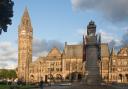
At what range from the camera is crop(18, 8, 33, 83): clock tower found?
6640 inches

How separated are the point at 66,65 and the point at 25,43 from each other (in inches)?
999

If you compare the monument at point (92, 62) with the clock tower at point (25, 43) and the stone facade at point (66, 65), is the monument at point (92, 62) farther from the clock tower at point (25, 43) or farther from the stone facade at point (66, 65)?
the clock tower at point (25, 43)

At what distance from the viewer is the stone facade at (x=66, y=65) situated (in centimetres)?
15625

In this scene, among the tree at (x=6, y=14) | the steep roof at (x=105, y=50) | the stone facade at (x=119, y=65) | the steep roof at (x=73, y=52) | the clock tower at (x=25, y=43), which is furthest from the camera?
the clock tower at (x=25, y=43)

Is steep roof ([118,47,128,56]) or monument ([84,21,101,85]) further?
steep roof ([118,47,128,56])

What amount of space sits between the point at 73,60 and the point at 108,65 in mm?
15461

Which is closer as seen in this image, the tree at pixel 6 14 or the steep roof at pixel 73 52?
the tree at pixel 6 14

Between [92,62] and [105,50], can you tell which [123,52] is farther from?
[92,62]

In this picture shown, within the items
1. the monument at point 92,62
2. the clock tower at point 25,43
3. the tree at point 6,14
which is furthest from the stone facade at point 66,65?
the tree at point 6,14

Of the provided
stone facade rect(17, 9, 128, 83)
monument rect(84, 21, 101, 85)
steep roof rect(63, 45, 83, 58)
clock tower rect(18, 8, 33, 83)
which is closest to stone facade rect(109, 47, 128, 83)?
stone facade rect(17, 9, 128, 83)

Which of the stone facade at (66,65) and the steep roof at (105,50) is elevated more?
the steep roof at (105,50)

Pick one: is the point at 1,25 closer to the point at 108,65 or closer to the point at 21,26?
the point at 108,65

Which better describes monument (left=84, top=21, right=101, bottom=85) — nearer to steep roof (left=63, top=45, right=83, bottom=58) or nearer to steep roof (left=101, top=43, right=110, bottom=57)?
steep roof (left=101, top=43, right=110, bottom=57)

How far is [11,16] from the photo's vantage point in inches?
1079
